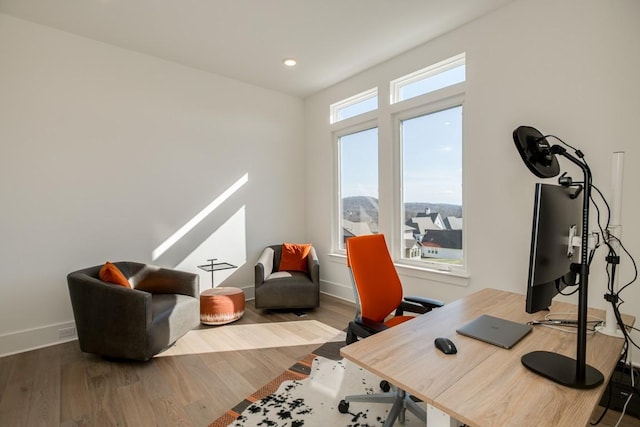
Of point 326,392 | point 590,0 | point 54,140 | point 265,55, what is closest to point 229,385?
point 326,392

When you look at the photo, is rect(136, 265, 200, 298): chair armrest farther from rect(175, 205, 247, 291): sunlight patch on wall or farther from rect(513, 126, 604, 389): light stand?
rect(513, 126, 604, 389): light stand

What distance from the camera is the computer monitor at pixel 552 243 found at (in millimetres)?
1003

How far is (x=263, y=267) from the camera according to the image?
12.6 ft

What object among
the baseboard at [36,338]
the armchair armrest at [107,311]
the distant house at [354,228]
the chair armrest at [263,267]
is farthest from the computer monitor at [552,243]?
the baseboard at [36,338]

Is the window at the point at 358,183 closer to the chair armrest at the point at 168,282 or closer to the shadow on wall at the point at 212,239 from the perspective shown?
the shadow on wall at the point at 212,239

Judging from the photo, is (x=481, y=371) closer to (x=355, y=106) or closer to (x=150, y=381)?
(x=150, y=381)

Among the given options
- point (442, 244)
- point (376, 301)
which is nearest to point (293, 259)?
point (442, 244)

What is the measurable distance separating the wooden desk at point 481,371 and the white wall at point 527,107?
4.14ft

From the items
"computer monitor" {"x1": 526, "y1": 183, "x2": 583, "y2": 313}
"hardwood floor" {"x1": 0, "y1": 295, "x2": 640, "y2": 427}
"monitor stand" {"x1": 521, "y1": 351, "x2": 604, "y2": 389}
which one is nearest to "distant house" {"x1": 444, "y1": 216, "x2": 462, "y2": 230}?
"hardwood floor" {"x1": 0, "y1": 295, "x2": 640, "y2": 427}

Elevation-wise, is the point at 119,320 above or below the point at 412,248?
below

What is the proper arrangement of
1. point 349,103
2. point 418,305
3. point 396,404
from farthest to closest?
point 349,103 < point 418,305 < point 396,404

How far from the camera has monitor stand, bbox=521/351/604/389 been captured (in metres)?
0.99

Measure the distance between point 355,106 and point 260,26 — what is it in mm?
1761

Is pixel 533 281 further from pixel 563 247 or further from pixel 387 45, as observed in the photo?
pixel 387 45
